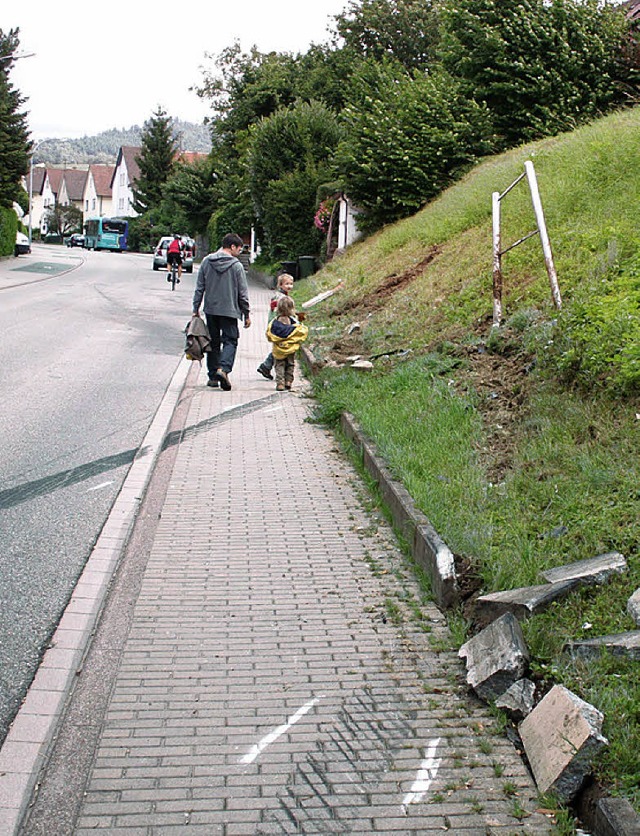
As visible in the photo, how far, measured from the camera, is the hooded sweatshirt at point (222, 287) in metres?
11.2

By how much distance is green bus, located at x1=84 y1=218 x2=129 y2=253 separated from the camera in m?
81.0

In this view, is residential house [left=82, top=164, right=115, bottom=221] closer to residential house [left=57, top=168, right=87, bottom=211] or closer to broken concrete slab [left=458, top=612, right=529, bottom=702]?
residential house [left=57, top=168, right=87, bottom=211]

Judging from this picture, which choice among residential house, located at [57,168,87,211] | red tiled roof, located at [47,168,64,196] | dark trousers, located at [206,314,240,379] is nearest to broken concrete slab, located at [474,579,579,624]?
dark trousers, located at [206,314,240,379]

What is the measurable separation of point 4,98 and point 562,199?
38624mm

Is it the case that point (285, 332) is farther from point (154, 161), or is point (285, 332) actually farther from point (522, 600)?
point (154, 161)

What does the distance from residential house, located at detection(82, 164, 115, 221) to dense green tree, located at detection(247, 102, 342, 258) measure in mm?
101926

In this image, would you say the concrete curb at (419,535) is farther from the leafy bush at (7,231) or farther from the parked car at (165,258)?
the leafy bush at (7,231)

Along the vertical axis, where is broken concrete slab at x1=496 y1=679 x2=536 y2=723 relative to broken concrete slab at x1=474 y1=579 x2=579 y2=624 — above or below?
below

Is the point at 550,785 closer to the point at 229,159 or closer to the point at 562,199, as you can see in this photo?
the point at 562,199

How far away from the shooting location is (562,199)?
1203 cm

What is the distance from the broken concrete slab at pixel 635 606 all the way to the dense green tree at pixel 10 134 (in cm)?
4400

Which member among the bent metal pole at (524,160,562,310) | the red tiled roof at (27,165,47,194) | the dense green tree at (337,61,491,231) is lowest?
the bent metal pole at (524,160,562,310)

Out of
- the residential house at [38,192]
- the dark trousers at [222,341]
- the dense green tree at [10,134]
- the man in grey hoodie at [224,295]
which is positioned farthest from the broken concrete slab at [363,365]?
the residential house at [38,192]

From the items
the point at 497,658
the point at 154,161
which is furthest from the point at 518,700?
the point at 154,161
